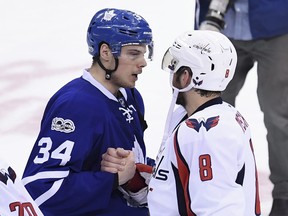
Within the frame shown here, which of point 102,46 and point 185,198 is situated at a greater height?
point 102,46

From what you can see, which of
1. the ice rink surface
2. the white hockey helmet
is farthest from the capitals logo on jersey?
the ice rink surface

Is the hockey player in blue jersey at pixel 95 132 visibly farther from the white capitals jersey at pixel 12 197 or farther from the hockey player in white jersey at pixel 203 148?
the white capitals jersey at pixel 12 197

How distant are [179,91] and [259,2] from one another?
1.31m

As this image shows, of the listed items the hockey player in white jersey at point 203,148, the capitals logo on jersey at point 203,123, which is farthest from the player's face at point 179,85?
the capitals logo on jersey at point 203,123

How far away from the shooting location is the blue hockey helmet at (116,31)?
294cm

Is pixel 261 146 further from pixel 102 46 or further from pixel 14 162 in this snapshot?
pixel 102 46

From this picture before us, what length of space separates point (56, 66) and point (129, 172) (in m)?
2.83

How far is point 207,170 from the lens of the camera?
2508mm

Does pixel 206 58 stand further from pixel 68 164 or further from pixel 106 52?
pixel 68 164

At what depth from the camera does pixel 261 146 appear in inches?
182

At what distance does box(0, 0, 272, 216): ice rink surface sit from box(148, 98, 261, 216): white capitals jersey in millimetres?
1456

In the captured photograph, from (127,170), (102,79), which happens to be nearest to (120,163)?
(127,170)

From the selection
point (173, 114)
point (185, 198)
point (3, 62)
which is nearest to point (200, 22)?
point (173, 114)

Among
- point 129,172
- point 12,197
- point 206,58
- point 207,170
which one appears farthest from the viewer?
point 129,172
